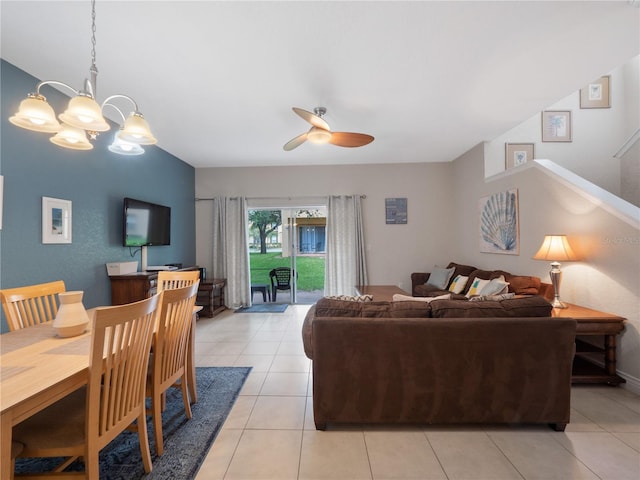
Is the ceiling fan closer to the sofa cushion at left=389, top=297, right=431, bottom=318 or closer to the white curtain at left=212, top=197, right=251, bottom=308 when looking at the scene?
the sofa cushion at left=389, top=297, right=431, bottom=318

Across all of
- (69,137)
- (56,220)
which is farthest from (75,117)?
(56,220)

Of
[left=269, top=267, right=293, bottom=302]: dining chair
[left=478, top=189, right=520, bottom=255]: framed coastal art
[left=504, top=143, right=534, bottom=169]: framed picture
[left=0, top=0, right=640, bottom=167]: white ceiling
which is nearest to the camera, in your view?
[left=0, top=0, right=640, bottom=167]: white ceiling

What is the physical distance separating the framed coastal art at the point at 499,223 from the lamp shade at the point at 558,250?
2.74ft

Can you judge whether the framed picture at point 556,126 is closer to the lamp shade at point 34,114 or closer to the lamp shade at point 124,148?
the lamp shade at point 124,148

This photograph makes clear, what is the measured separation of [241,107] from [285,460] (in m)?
3.21

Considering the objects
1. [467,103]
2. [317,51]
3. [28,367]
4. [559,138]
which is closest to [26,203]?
[28,367]

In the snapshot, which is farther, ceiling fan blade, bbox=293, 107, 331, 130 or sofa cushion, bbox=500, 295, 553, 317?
ceiling fan blade, bbox=293, 107, 331, 130

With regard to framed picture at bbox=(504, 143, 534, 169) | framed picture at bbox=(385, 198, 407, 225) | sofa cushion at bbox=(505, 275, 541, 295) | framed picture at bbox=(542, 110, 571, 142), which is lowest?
sofa cushion at bbox=(505, 275, 541, 295)

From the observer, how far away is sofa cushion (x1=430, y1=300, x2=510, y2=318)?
1892 mm

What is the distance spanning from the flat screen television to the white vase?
2.09m

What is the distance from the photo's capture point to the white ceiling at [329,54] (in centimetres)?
179

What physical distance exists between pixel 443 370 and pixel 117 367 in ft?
6.21

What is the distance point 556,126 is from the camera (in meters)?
4.20

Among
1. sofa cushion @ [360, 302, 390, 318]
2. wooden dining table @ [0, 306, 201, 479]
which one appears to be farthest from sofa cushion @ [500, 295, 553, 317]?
wooden dining table @ [0, 306, 201, 479]
